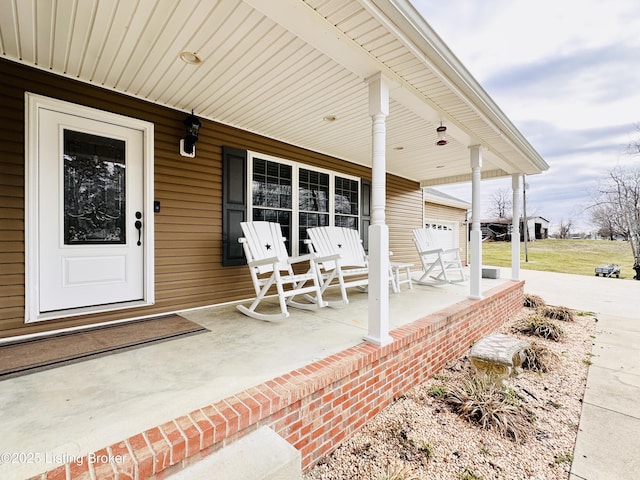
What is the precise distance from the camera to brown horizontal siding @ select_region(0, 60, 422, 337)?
2385mm

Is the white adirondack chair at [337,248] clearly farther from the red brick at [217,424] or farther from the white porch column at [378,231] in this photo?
the red brick at [217,424]

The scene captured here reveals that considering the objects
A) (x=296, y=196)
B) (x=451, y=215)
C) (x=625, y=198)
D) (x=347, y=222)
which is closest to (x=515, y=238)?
(x=347, y=222)

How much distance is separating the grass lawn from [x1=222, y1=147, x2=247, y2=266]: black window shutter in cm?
1457

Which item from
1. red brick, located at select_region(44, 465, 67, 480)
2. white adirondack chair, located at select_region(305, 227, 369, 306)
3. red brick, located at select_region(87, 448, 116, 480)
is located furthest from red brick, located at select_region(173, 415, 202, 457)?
white adirondack chair, located at select_region(305, 227, 369, 306)

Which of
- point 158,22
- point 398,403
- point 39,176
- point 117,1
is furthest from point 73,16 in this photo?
point 398,403

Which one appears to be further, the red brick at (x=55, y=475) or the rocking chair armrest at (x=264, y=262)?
the rocking chair armrest at (x=264, y=262)

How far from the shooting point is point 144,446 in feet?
3.71

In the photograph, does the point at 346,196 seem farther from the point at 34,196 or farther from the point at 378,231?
the point at 34,196

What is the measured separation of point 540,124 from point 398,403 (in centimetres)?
2443

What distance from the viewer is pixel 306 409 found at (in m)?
1.69

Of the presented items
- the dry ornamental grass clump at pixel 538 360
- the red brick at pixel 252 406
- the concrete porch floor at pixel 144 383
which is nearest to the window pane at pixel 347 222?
the concrete porch floor at pixel 144 383

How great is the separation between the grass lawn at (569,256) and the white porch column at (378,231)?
1448 cm

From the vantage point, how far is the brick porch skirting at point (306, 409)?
109 centimetres

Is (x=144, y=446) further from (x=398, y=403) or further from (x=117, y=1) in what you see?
(x=117, y=1)
